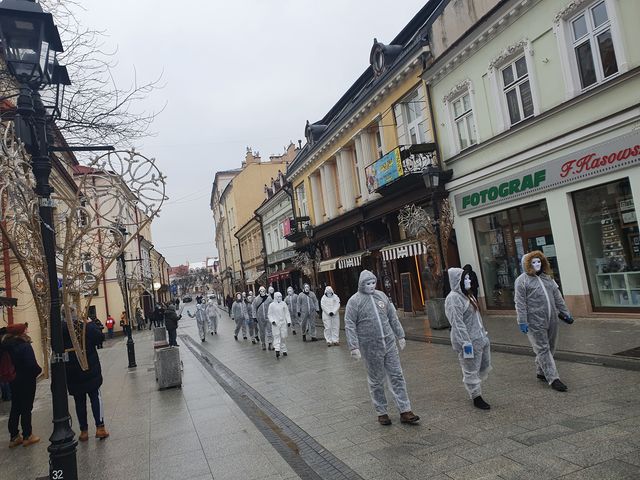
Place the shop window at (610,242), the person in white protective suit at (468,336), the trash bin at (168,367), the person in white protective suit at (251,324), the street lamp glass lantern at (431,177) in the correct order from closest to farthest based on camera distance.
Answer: the person in white protective suit at (468,336) → the trash bin at (168,367) → the shop window at (610,242) → the street lamp glass lantern at (431,177) → the person in white protective suit at (251,324)

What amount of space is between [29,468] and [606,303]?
37.1 feet

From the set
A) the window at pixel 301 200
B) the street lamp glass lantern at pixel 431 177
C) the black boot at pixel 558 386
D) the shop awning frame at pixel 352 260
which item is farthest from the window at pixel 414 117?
the window at pixel 301 200

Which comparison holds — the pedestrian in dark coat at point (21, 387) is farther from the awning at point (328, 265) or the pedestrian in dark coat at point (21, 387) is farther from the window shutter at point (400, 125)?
the awning at point (328, 265)

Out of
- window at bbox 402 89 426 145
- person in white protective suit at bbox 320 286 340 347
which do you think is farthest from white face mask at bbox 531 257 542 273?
window at bbox 402 89 426 145

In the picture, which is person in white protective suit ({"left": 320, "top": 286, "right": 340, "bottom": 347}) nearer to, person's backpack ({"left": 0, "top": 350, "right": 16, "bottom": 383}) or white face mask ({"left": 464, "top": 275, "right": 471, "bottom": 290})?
white face mask ({"left": 464, "top": 275, "right": 471, "bottom": 290})

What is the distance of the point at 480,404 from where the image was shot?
18.8 feet

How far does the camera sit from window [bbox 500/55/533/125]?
41.5 ft

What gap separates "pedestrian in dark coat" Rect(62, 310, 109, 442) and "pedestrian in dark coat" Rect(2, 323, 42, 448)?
0.65m

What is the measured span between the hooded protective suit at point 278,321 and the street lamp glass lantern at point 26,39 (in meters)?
9.00

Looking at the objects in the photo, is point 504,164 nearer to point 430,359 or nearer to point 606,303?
point 606,303

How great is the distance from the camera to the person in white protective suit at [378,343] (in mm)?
5594

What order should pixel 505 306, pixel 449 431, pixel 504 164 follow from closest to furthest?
pixel 449 431 → pixel 504 164 → pixel 505 306

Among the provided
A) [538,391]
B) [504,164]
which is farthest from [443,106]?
[538,391]

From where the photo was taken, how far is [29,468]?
570 cm
